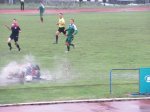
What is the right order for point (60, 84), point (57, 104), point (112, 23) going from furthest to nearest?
1. point (112, 23)
2. point (60, 84)
3. point (57, 104)

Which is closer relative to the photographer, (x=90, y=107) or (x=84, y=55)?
(x=90, y=107)

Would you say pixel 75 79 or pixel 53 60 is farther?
pixel 53 60

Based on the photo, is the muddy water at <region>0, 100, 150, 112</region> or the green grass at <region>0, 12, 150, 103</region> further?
the green grass at <region>0, 12, 150, 103</region>

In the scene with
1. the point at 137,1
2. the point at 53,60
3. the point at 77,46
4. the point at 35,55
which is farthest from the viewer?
the point at 137,1

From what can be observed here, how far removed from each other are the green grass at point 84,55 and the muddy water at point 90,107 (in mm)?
955

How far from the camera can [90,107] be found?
16.0 metres

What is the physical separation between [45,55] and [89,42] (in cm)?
663

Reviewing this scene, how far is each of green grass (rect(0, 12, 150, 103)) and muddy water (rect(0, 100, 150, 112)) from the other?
0.96 meters

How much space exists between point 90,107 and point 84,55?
11.3 metres

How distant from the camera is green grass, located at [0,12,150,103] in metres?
Answer: 18.1

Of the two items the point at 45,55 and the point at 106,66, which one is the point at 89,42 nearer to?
the point at 45,55

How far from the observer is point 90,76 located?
21.1m

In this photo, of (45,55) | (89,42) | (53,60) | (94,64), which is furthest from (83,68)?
(89,42)

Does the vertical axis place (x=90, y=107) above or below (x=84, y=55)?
below
